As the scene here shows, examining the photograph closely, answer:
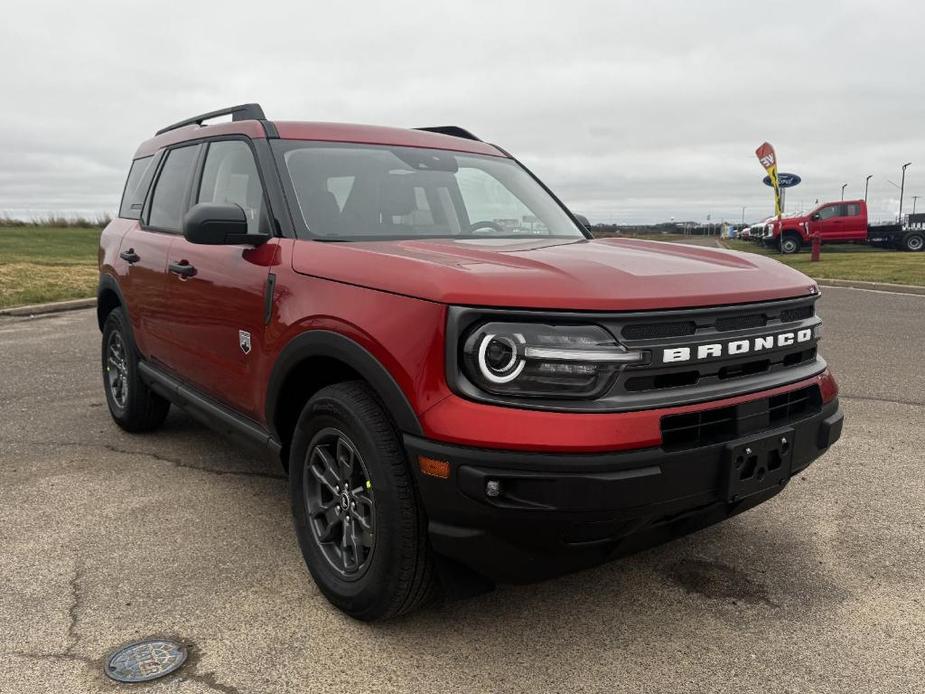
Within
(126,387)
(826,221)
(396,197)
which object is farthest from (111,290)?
(826,221)

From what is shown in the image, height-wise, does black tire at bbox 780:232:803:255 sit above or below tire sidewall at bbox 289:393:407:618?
above

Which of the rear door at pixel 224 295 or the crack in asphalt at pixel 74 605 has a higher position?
the rear door at pixel 224 295

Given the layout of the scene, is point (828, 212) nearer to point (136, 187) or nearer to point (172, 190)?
point (136, 187)

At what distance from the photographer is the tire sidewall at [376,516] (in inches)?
102

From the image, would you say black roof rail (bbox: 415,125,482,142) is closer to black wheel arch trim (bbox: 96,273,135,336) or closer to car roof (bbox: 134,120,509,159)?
car roof (bbox: 134,120,509,159)

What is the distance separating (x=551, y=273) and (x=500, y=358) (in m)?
0.35

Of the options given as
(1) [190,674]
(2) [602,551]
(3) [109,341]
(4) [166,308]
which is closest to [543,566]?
(2) [602,551]

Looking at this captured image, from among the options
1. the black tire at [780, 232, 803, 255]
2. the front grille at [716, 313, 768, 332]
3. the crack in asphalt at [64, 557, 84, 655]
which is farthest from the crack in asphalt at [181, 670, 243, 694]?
the black tire at [780, 232, 803, 255]

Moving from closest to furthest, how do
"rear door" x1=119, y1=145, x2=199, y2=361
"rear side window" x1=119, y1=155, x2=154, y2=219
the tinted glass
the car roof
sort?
1. the tinted glass
2. the car roof
3. "rear door" x1=119, y1=145, x2=199, y2=361
4. "rear side window" x1=119, y1=155, x2=154, y2=219

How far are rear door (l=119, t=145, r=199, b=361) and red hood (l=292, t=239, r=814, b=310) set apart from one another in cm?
164

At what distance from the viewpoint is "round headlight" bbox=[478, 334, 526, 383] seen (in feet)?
7.77

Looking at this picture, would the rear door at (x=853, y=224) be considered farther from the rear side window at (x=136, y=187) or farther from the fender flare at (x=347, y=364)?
the fender flare at (x=347, y=364)

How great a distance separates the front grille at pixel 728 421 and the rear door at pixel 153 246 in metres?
3.00

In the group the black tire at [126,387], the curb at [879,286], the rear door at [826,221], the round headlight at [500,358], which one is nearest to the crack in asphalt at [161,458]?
the black tire at [126,387]
